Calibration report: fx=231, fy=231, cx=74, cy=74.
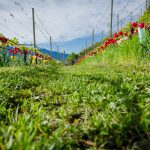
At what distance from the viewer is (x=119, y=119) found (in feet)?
5.16

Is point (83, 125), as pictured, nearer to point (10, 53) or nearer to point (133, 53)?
point (133, 53)

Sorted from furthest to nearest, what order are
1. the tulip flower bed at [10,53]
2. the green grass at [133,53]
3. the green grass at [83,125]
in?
the tulip flower bed at [10,53] → the green grass at [133,53] → the green grass at [83,125]

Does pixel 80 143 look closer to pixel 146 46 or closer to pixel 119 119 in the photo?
pixel 119 119

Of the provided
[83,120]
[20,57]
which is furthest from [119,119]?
[20,57]

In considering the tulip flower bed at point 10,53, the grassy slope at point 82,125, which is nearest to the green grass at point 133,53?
the grassy slope at point 82,125

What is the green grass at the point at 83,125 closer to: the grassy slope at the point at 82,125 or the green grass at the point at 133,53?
the grassy slope at the point at 82,125

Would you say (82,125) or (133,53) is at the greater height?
(133,53)

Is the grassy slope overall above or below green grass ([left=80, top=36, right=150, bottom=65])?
below

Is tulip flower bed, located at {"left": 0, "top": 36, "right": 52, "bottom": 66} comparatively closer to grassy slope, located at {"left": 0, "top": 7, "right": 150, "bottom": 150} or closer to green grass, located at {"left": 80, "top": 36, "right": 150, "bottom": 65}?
green grass, located at {"left": 80, "top": 36, "right": 150, "bottom": 65}

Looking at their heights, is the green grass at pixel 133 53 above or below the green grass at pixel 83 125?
above

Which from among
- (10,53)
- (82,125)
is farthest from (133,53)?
(10,53)

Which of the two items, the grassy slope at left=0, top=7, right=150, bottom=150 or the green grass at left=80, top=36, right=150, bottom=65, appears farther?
the green grass at left=80, top=36, right=150, bottom=65

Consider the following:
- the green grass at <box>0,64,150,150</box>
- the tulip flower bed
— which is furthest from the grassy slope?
the tulip flower bed

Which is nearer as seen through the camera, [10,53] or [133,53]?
[133,53]
